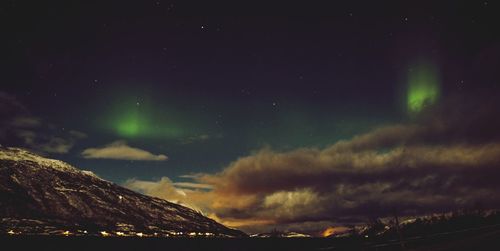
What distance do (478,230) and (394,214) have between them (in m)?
52.7

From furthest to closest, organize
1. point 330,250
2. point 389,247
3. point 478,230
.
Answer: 1. point 478,230
2. point 389,247
3. point 330,250

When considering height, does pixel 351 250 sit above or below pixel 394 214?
below

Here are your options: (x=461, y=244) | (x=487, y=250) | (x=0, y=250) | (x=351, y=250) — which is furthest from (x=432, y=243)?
(x=0, y=250)

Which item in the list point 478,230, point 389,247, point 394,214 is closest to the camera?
point 394,214

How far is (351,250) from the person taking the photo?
5228 cm

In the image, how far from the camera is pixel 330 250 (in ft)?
162

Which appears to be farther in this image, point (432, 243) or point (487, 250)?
point (432, 243)

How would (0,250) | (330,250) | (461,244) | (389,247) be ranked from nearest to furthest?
1. (330,250)
2. (389,247)
3. (461,244)
4. (0,250)

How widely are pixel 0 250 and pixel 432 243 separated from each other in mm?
202573

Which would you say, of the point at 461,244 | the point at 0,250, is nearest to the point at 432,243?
the point at 461,244

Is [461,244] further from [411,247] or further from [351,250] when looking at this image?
[351,250]

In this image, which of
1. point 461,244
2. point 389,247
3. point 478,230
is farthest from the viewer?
point 478,230

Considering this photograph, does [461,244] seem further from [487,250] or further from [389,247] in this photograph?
[389,247]

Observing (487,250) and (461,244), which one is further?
(461,244)
